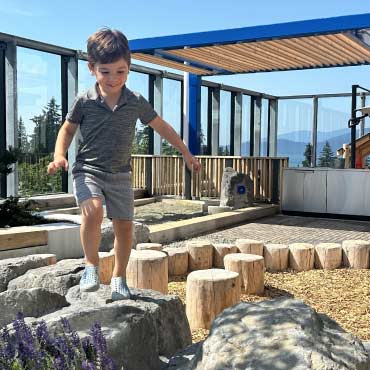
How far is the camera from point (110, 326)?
276 cm

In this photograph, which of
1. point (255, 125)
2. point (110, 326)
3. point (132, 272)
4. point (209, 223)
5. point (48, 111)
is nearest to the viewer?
point (110, 326)

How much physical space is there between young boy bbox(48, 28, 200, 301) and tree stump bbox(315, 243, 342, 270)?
3646 mm

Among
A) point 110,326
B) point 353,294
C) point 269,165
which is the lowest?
point 353,294

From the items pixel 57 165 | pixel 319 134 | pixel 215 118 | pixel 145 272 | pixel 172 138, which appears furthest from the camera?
pixel 319 134

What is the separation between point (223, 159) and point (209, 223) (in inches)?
138

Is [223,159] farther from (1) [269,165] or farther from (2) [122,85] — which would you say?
(2) [122,85]

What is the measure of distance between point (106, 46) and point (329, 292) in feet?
11.4

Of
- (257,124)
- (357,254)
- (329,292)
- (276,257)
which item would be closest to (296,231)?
(357,254)

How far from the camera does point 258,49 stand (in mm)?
11508

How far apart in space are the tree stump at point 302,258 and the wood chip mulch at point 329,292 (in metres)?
0.12

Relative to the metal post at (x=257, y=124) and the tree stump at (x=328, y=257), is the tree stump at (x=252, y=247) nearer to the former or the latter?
the tree stump at (x=328, y=257)

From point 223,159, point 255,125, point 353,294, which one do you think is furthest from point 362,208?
point 255,125

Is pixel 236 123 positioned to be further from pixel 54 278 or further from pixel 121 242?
pixel 121 242

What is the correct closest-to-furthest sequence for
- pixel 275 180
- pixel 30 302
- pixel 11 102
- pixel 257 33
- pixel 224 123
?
pixel 30 302
pixel 257 33
pixel 11 102
pixel 275 180
pixel 224 123
